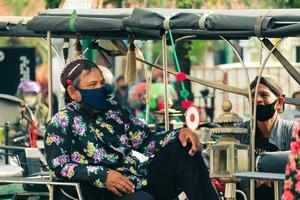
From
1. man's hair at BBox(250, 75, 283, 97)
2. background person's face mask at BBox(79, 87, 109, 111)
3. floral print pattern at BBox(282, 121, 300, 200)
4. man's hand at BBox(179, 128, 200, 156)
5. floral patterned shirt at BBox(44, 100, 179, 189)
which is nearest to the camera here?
floral print pattern at BBox(282, 121, 300, 200)

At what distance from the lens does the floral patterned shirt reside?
10.3 m

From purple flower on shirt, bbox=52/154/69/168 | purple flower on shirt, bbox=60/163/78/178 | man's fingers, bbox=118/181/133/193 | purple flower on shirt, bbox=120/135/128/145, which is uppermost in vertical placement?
purple flower on shirt, bbox=120/135/128/145

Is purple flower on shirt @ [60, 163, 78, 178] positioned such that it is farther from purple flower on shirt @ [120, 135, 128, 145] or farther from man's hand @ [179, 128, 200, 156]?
man's hand @ [179, 128, 200, 156]

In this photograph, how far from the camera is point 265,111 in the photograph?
11719mm

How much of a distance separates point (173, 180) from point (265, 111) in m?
1.59

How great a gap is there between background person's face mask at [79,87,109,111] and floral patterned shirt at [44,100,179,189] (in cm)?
7

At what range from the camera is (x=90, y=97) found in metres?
10.5

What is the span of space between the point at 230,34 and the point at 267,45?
31 centimetres

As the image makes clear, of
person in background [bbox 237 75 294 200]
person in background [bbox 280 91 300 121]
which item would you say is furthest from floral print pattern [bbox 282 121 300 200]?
person in background [bbox 280 91 300 121]

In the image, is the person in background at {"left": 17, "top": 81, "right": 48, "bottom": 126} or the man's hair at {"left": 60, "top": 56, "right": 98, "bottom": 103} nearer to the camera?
the man's hair at {"left": 60, "top": 56, "right": 98, "bottom": 103}

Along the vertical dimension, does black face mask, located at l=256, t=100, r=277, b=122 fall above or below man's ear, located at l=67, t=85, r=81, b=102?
below

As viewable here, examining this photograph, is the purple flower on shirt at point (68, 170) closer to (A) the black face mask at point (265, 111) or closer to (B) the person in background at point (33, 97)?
(A) the black face mask at point (265, 111)

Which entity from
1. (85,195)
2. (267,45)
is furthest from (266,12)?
(85,195)

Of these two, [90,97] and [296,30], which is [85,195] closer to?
[90,97]
